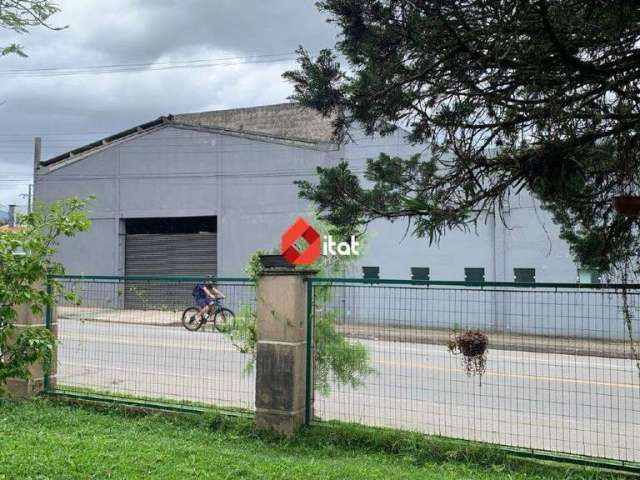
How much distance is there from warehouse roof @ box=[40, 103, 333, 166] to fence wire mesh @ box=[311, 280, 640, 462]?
55.0ft

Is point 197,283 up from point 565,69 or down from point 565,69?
down

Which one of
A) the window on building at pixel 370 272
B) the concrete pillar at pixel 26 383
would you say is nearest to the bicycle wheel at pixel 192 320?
the concrete pillar at pixel 26 383

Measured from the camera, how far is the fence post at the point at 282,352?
668 cm

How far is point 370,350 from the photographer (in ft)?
24.7

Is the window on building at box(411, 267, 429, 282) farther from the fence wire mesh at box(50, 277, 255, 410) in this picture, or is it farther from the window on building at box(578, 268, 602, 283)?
the fence wire mesh at box(50, 277, 255, 410)

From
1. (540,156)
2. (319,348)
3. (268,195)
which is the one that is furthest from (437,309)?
(268,195)

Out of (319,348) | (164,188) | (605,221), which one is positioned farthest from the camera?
(164,188)

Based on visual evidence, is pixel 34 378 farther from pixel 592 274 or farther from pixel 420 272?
pixel 420 272

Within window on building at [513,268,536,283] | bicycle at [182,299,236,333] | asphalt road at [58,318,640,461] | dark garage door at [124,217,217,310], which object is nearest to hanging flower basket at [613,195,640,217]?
asphalt road at [58,318,640,461]

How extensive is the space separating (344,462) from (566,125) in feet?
11.4

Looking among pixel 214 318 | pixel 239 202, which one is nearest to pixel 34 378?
pixel 214 318

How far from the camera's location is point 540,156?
4.37 metres

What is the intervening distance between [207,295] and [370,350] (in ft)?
7.50

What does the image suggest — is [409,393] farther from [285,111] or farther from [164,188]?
[285,111]
